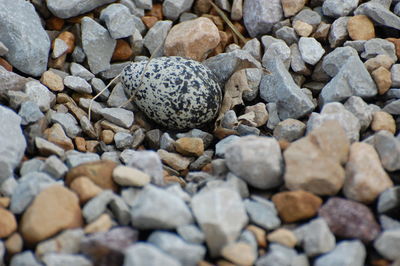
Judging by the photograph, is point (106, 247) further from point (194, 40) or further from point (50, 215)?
point (194, 40)

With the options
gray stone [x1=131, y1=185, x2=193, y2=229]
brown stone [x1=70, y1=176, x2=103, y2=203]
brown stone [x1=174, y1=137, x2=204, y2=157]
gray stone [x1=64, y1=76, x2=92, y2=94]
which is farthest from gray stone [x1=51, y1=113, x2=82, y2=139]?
gray stone [x1=131, y1=185, x2=193, y2=229]

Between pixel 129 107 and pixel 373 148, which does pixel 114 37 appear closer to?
pixel 129 107

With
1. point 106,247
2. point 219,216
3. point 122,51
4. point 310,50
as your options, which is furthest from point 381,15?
point 106,247

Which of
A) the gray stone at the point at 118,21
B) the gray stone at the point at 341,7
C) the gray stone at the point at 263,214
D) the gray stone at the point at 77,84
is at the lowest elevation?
the gray stone at the point at 77,84

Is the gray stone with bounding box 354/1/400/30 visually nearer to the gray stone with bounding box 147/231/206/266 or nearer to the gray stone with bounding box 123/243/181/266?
the gray stone with bounding box 147/231/206/266

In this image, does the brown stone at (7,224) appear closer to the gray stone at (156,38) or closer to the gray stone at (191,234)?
the gray stone at (191,234)

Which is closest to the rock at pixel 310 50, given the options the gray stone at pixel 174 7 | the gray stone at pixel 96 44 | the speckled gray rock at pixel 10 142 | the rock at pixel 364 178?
the gray stone at pixel 174 7

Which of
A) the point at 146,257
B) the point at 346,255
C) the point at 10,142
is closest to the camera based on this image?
the point at 146,257
